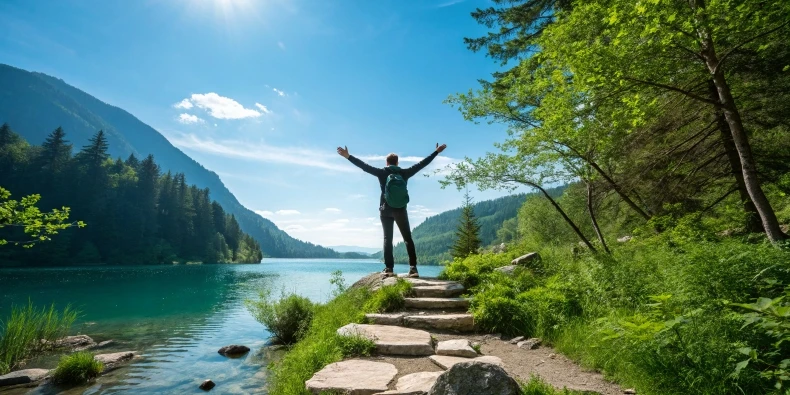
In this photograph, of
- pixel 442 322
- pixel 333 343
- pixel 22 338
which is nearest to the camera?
pixel 333 343

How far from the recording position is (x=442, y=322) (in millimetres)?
6473

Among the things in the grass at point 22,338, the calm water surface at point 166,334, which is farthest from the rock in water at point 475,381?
the grass at point 22,338

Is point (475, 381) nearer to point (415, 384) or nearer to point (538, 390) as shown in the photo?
point (538, 390)

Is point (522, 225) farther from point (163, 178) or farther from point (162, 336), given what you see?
point (163, 178)

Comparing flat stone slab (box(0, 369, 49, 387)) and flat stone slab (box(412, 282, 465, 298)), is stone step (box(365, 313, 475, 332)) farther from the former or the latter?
→ flat stone slab (box(0, 369, 49, 387))

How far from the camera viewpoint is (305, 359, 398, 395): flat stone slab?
12.4 feet

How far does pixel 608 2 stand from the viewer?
24.0 feet

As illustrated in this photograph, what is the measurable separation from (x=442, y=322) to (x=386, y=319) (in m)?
1.02

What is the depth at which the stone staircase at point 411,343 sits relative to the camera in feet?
12.7

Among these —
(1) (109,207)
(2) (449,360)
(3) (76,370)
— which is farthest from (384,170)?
(1) (109,207)

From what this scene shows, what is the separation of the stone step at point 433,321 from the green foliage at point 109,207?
7080 centimetres

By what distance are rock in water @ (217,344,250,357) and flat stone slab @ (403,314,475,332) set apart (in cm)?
674

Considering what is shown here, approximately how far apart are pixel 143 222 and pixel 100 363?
83417 mm

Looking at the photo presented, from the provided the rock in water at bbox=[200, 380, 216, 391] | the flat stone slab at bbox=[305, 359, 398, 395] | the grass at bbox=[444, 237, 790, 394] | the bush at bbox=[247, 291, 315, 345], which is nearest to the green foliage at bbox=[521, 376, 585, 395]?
the grass at bbox=[444, 237, 790, 394]
